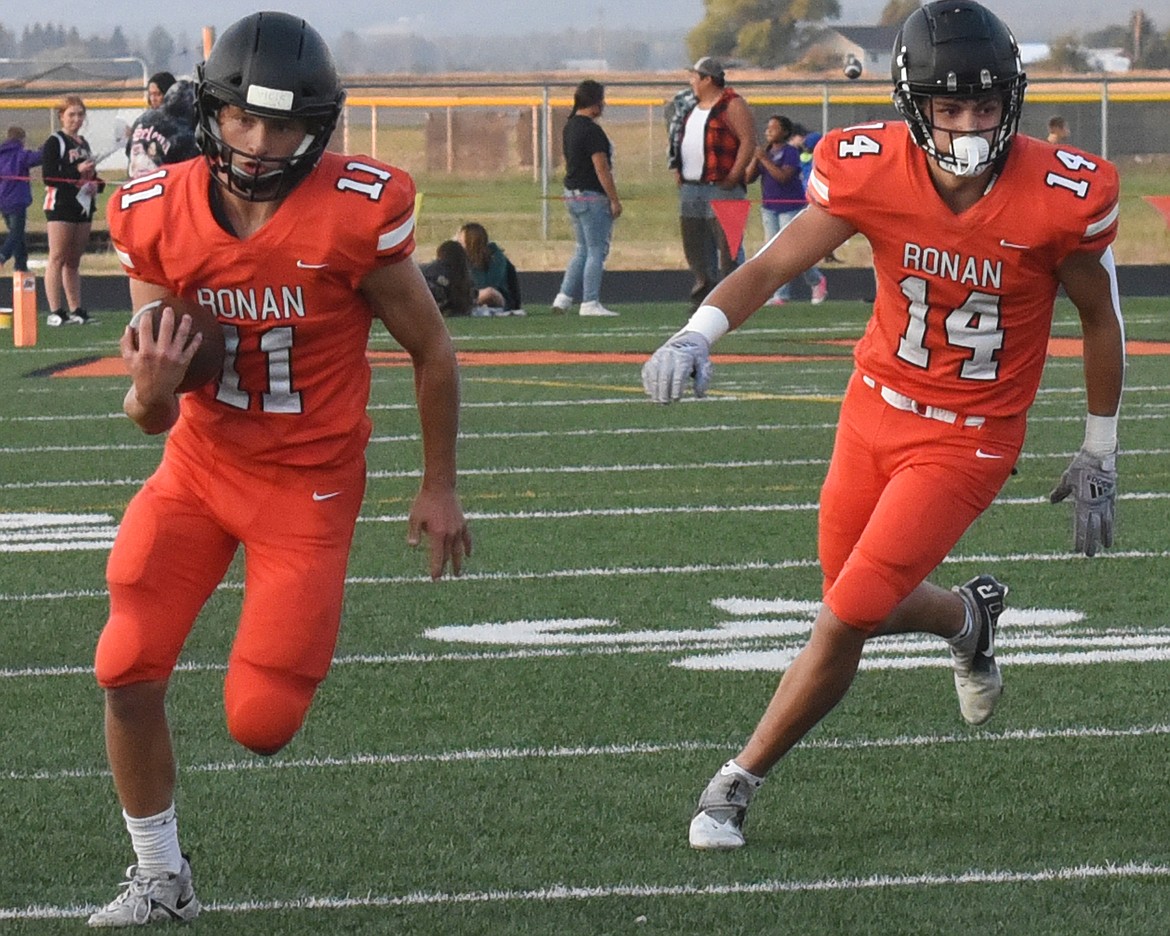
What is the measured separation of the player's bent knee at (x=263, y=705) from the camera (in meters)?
3.89

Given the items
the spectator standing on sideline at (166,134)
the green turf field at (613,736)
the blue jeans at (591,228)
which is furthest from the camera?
the blue jeans at (591,228)

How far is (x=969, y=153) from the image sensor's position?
13.9ft

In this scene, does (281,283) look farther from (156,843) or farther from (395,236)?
(156,843)

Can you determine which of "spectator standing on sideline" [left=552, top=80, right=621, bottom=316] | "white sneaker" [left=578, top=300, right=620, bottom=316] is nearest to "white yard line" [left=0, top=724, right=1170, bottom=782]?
"spectator standing on sideline" [left=552, top=80, right=621, bottom=316]

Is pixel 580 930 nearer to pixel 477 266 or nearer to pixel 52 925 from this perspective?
pixel 52 925

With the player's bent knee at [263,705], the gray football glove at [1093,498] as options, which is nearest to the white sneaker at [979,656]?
the gray football glove at [1093,498]

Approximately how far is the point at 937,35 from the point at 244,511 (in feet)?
5.41

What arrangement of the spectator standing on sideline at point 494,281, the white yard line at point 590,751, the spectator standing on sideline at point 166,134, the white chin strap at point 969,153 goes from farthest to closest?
the spectator standing on sideline at point 494,281, the spectator standing on sideline at point 166,134, the white yard line at point 590,751, the white chin strap at point 969,153

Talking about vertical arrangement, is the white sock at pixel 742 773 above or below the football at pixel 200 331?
below

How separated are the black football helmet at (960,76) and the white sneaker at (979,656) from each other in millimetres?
1082

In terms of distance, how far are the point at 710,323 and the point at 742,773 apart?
906 mm

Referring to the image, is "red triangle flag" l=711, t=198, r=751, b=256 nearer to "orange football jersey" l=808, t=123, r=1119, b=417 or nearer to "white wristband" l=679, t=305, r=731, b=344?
"orange football jersey" l=808, t=123, r=1119, b=417

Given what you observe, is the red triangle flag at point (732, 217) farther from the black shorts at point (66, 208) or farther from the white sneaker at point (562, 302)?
the black shorts at point (66, 208)

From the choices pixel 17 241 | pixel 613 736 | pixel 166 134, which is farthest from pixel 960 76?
pixel 17 241
